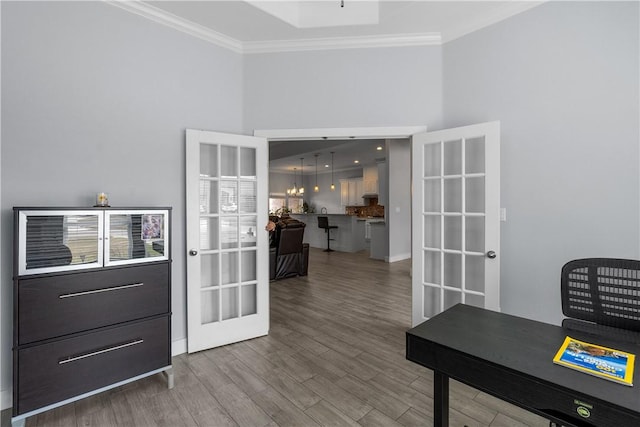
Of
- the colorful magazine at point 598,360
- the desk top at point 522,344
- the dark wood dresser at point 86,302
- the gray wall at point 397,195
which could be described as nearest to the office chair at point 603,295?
the desk top at point 522,344

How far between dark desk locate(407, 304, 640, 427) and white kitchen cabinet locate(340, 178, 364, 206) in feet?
32.9

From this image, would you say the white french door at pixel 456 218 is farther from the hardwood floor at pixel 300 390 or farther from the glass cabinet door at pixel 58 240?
the glass cabinet door at pixel 58 240

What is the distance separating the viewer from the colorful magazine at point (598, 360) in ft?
3.37

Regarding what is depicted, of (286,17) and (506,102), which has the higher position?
(286,17)

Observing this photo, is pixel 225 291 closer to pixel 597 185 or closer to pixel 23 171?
pixel 23 171

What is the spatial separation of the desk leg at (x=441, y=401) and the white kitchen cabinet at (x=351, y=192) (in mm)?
10230

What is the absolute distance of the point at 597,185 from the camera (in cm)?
214

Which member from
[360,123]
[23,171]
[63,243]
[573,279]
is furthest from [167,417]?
[360,123]

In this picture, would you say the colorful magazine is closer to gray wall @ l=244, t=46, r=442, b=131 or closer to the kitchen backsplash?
gray wall @ l=244, t=46, r=442, b=131

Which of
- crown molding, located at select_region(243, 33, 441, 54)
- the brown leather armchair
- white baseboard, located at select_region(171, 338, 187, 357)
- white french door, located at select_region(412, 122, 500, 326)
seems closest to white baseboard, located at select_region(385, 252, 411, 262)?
the brown leather armchair

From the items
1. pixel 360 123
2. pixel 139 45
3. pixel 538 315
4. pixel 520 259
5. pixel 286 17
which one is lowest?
pixel 538 315

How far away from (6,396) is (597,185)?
14.4 feet

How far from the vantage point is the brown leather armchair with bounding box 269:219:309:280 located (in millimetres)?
5430

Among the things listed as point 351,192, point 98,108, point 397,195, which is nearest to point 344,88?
point 98,108
